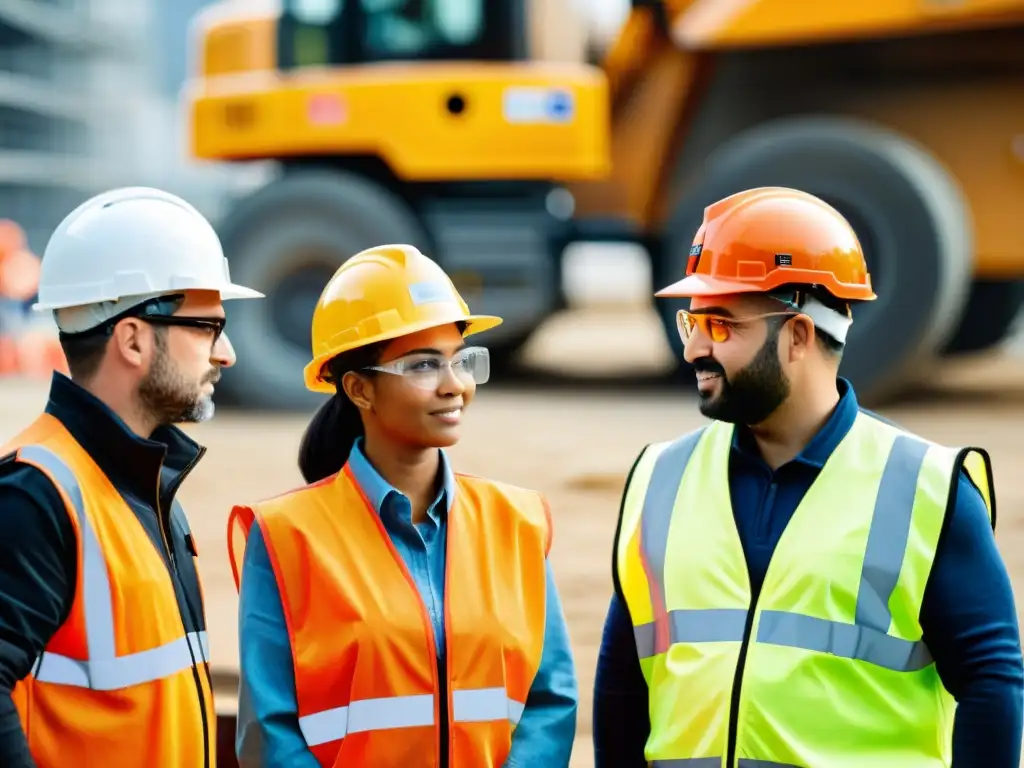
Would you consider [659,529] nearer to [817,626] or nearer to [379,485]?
[817,626]

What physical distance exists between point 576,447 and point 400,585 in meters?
6.64

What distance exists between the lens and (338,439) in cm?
278

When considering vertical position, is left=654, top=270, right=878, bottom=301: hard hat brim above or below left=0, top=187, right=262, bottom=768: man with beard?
above

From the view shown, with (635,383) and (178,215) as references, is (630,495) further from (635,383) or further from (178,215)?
(635,383)

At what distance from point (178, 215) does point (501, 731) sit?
3.65ft

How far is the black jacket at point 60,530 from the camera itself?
221cm

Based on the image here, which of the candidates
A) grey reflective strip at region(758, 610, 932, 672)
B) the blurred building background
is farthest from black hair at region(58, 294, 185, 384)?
the blurred building background

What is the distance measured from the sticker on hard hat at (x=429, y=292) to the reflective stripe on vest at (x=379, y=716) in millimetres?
668

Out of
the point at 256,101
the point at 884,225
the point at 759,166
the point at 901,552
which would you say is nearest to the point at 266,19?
the point at 256,101

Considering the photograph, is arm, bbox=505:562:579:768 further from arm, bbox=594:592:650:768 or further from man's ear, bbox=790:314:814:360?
man's ear, bbox=790:314:814:360

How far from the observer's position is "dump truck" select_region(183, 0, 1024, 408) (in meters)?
9.55

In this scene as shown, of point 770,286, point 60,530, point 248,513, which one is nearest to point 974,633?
point 770,286

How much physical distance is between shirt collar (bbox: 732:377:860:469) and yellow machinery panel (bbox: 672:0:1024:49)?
24.7ft

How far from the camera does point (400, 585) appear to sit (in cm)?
247
